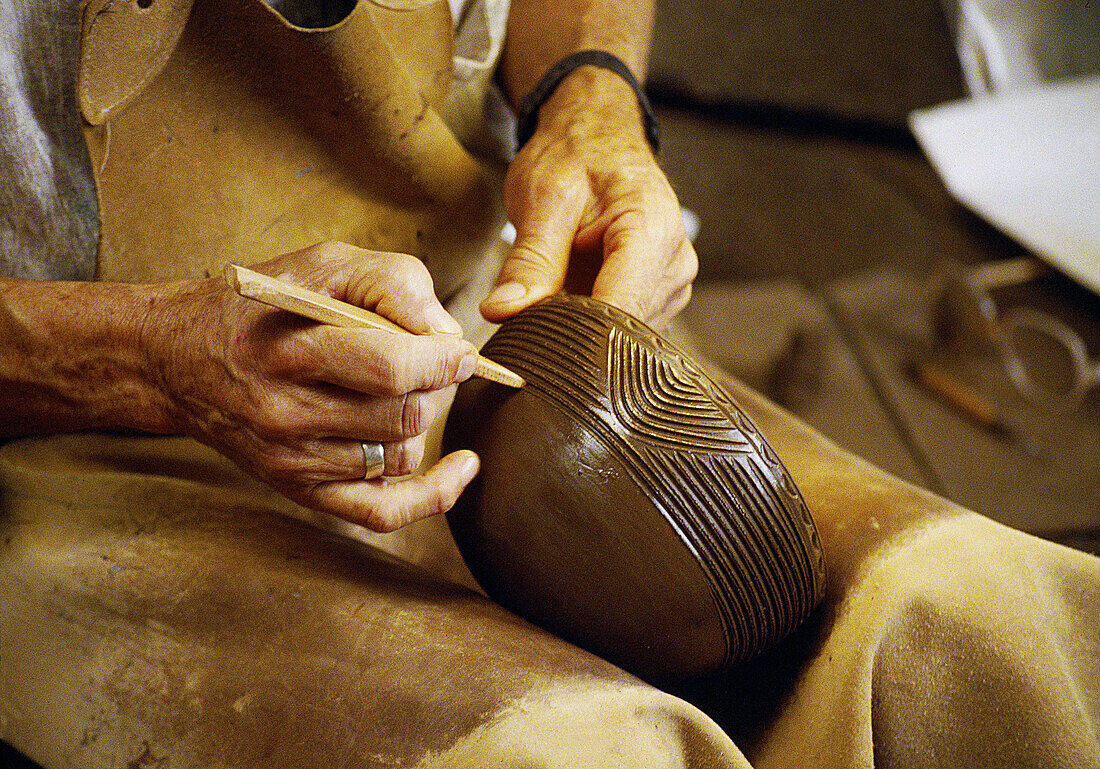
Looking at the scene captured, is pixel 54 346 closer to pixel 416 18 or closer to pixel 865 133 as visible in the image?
pixel 416 18

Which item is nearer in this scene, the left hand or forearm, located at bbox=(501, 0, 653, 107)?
the left hand

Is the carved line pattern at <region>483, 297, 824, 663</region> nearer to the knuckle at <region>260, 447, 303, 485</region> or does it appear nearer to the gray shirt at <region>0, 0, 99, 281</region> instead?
the knuckle at <region>260, 447, 303, 485</region>

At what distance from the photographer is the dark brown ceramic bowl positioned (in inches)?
25.3

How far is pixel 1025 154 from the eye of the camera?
7.70 feet

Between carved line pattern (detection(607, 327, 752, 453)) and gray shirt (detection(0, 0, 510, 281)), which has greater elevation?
gray shirt (detection(0, 0, 510, 281))

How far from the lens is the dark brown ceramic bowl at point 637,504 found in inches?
25.3

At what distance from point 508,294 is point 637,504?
10.2 inches

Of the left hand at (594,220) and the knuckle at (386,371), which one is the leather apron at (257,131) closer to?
the left hand at (594,220)

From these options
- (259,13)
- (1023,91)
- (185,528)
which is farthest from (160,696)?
(1023,91)

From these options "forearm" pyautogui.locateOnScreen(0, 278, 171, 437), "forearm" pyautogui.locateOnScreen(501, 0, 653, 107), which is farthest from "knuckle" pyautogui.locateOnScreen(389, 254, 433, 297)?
"forearm" pyautogui.locateOnScreen(501, 0, 653, 107)

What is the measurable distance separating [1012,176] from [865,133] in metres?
0.69

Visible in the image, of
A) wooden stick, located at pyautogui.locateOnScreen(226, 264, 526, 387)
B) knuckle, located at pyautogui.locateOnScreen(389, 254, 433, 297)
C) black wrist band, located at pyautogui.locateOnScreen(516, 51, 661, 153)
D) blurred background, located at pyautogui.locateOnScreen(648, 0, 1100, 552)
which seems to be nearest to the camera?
wooden stick, located at pyautogui.locateOnScreen(226, 264, 526, 387)

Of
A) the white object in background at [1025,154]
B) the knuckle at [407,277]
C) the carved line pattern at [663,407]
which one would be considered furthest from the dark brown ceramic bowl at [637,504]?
the white object in background at [1025,154]

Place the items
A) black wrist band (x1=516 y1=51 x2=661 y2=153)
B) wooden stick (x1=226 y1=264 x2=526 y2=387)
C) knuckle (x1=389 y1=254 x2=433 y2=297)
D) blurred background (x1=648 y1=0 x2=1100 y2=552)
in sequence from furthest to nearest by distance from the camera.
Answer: blurred background (x1=648 y1=0 x2=1100 y2=552)
black wrist band (x1=516 y1=51 x2=661 y2=153)
knuckle (x1=389 y1=254 x2=433 y2=297)
wooden stick (x1=226 y1=264 x2=526 y2=387)
